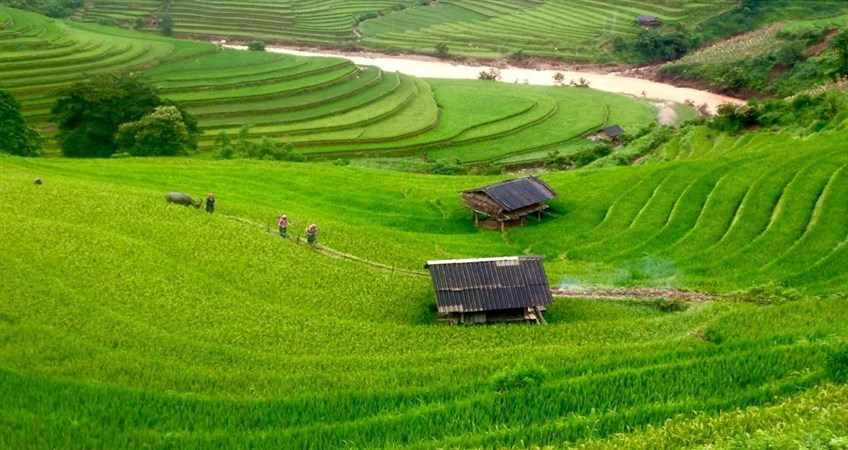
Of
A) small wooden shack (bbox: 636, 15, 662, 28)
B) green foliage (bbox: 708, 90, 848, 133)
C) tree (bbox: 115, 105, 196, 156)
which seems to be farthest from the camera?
small wooden shack (bbox: 636, 15, 662, 28)

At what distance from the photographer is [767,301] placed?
17750 millimetres

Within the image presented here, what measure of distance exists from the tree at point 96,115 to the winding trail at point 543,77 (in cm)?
4165

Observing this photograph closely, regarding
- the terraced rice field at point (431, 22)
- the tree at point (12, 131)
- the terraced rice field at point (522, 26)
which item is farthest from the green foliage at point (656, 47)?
the tree at point (12, 131)

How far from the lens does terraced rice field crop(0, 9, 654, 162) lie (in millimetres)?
55000

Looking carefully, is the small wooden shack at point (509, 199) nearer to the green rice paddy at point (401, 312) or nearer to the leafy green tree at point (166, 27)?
the green rice paddy at point (401, 312)

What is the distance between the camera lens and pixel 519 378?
37.6 ft

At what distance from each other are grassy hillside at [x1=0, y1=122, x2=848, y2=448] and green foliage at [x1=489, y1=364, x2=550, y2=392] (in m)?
0.03

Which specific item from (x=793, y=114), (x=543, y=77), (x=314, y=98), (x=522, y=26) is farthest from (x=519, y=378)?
(x=522, y=26)

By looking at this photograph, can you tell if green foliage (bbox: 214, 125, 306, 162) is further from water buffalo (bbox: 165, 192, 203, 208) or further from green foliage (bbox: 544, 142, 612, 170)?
green foliage (bbox: 544, 142, 612, 170)

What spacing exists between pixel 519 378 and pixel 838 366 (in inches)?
179

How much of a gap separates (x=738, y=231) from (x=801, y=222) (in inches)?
83.6

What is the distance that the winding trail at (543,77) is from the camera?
242 feet

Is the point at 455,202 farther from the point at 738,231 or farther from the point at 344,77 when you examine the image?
the point at 344,77

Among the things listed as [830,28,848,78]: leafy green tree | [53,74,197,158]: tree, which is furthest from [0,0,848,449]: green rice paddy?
[830,28,848,78]: leafy green tree
